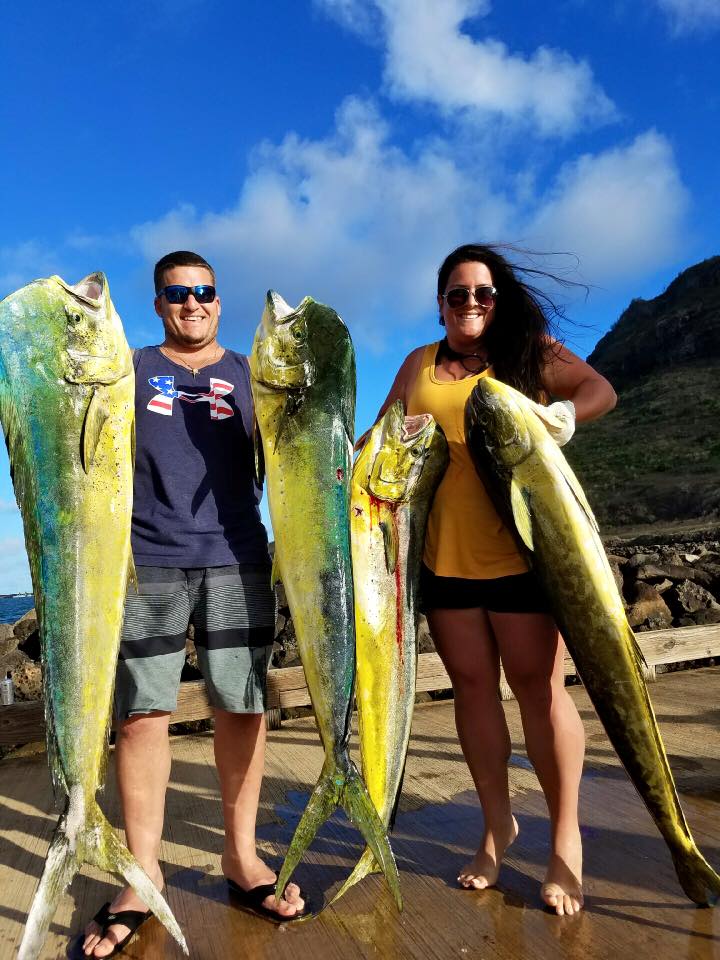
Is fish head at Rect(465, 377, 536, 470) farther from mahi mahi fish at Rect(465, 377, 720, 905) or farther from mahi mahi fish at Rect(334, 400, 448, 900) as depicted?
mahi mahi fish at Rect(334, 400, 448, 900)

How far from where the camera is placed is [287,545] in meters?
2.59

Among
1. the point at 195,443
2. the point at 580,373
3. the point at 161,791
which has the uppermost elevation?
the point at 580,373

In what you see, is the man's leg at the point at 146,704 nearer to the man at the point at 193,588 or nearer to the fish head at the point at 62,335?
the man at the point at 193,588

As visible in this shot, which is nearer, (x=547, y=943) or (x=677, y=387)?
(x=547, y=943)

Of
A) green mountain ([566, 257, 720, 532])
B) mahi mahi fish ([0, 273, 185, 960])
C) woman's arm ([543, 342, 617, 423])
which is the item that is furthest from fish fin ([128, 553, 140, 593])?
green mountain ([566, 257, 720, 532])

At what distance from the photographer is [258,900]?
257cm

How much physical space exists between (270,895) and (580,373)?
2.35 meters

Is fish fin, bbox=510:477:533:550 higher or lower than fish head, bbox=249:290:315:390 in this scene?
lower

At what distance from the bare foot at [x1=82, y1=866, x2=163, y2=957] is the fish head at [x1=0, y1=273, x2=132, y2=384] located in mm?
1841

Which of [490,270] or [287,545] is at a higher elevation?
[490,270]

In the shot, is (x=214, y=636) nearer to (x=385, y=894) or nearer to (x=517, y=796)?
(x=385, y=894)

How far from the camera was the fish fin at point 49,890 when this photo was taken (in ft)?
6.72

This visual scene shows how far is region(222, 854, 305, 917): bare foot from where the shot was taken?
2.49 m

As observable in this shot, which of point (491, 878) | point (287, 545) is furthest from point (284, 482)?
point (491, 878)
